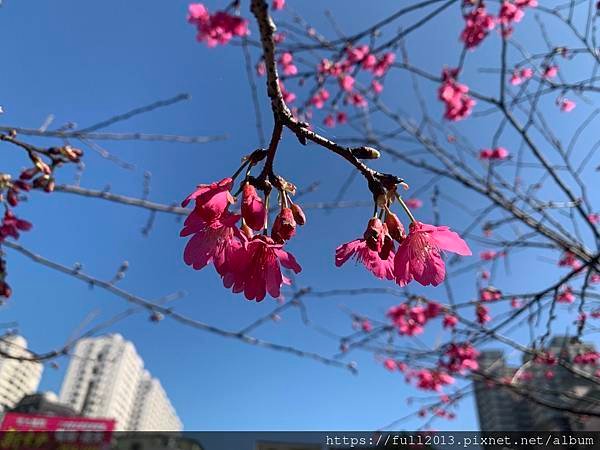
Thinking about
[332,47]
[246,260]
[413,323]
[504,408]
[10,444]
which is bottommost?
[246,260]

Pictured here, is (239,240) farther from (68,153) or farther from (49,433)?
(49,433)

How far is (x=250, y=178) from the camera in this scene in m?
0.73

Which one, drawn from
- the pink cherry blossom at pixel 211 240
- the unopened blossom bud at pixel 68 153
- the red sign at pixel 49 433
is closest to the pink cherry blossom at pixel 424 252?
the pink cherry blossom at pixel 211 240

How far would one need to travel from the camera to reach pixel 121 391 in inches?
1682

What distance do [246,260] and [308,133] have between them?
1.13 ft

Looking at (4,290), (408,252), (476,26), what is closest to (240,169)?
(408,252)

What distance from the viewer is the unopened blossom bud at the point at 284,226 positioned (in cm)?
76

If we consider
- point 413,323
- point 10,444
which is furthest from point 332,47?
point 10,444

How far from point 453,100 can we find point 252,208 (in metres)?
3.90

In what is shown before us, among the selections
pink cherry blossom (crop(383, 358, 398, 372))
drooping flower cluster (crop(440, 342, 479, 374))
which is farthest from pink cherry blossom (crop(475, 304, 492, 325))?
pink cherry blossom (crop(383, 358, 398, 372))

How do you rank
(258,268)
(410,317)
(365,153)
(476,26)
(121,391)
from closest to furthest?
(365,153)
(258,268)
(476,26)
(410,317)
(121,391)

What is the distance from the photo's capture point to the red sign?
10214 millimetres

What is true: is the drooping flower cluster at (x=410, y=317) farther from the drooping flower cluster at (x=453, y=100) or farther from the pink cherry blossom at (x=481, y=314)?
the drooping flower cluster at (x=453, y=100)

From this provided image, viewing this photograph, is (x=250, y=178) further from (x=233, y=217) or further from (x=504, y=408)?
(x=504, y=408)
